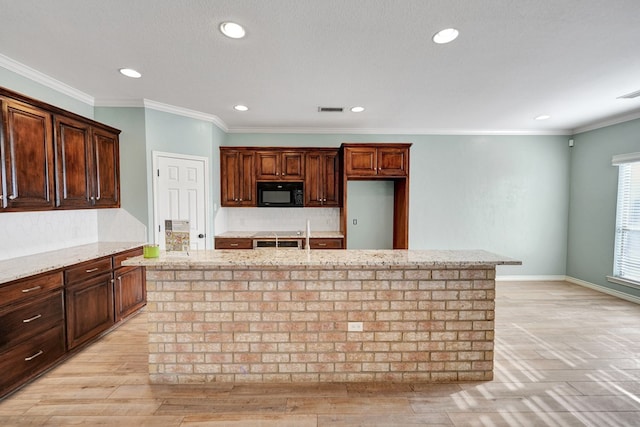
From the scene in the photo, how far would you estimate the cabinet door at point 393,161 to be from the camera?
14.4 ft

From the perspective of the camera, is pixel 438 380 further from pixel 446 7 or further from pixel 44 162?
pixel 44 162

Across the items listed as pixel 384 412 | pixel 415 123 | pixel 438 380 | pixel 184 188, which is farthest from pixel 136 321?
pixel 415 123

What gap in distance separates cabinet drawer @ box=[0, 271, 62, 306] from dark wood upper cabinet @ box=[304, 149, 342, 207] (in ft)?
10.2

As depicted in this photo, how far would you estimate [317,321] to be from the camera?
87.4 inches

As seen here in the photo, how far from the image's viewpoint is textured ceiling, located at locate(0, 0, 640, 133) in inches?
71.9

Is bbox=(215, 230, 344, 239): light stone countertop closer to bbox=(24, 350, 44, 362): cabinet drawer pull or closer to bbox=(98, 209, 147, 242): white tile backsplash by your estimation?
bbox=(98, 209, 147, 242): white tile backsplash

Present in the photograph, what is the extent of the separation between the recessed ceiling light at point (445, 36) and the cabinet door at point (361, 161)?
88.1 inches

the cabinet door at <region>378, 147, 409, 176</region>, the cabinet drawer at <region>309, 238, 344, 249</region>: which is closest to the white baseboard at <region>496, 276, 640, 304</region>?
the cabinet door at <region>378, 147, 409, 176</region>

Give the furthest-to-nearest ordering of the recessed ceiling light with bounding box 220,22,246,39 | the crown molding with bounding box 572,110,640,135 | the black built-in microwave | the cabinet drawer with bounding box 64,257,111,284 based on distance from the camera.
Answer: the black built-in microwave, the crown molding with bounding box 572,110,640,135, the cabinet drawer with bounding box 64,257,111,284, the recessed ceiling light with bounding box 220,22,246,39

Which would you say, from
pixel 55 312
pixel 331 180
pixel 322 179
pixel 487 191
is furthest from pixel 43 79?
pixel 487 191

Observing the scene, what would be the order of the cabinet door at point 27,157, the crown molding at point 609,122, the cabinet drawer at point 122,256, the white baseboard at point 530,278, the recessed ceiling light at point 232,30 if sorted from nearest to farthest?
the recessed ceiling light at point 232,30
the cabinet door at point 27,157
the cabinet drawer at point 122,256
the crown molding at point 609,122
the white baseboard at point 530,278

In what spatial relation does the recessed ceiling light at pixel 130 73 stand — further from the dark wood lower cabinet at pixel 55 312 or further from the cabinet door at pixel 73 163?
the dark wood lower cabinet at pixel 55 312

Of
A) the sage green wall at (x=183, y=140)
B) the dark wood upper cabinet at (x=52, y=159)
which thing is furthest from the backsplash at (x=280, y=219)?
the dark wood upper cabinet at (x=52, y=159)

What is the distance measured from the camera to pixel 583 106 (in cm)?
365
